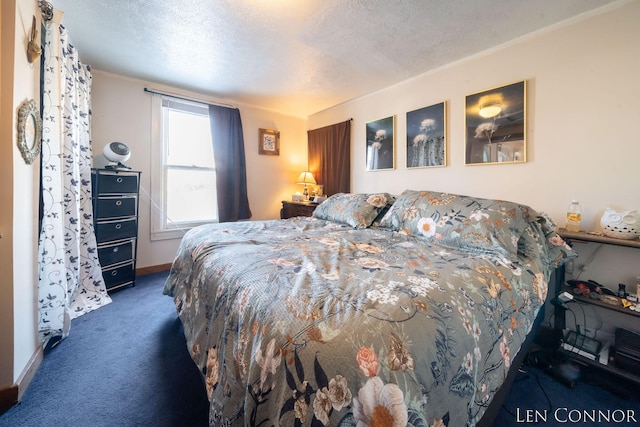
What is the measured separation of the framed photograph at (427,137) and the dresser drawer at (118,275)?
10.6 ft

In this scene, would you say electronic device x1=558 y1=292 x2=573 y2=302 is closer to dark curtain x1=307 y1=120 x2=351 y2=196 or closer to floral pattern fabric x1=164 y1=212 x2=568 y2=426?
floral pattern fabric x1=164 y1=212 x2=568 y2=426

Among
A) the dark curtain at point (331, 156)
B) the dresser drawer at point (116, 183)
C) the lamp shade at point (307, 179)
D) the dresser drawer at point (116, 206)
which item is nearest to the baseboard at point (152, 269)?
the dresser drawer at point (116, 206)

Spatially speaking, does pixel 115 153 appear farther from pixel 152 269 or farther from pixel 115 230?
pixel 152 269

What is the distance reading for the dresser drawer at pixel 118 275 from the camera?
2439mm

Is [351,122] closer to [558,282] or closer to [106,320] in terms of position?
[558,282]

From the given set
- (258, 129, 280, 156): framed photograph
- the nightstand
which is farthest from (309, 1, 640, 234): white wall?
(258, 129, 280, 156): framed photograph

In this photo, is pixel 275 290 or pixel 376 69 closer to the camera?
pixel 275 290

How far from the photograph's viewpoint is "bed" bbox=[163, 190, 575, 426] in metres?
0.55

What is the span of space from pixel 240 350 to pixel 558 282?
2112mm

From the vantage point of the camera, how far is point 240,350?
74 cm

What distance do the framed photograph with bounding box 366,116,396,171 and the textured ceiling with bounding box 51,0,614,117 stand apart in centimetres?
45

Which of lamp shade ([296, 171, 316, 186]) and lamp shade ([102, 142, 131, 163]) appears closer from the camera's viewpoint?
lamp shade ([102, 142, 131, 163])

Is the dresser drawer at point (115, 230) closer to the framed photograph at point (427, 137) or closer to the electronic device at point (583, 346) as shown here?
the framed photograph at point (427, 137)

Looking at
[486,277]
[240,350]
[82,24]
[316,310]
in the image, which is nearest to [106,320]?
[240,350]
